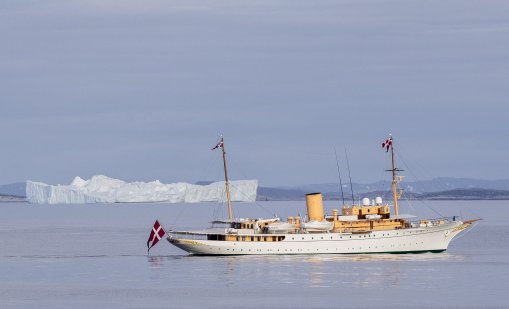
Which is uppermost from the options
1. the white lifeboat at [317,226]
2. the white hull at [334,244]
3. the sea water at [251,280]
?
the white lifeboat at [317,226]

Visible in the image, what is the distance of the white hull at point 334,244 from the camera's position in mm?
86438

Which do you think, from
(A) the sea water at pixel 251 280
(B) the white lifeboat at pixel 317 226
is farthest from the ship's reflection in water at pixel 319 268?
(B) the white lifeboat at pixel 317 226

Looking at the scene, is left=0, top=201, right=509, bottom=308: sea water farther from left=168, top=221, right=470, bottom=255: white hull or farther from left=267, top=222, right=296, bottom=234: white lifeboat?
left=267, top=222, right=296, bottom=234: white lifeboat

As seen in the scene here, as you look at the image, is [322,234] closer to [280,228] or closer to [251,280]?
[280,228]

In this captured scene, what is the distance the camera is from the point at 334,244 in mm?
86375

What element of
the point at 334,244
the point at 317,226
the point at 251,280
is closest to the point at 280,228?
the point at 317,226

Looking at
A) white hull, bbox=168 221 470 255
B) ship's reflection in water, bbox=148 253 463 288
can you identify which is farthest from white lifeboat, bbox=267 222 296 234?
ship's reflection in water, bbox=148 253 463 288

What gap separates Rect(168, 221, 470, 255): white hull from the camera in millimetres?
86438

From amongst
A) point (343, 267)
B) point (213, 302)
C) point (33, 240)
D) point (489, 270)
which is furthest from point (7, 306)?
point (33, 240)

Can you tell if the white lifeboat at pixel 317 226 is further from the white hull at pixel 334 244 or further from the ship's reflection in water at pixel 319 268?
the ship's reflection in water at pixel 319 268

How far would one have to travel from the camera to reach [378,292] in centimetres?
6269

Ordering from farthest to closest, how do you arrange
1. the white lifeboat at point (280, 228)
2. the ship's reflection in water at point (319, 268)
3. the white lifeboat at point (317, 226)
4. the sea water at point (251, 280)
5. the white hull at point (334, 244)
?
the white lifeboat at point (280, 228)
the white lifeboat at point (317, 226)
the white hull at point (334, 244)
the ship's reflection in water at point (319, 268)
the sea water at point (251, 280)

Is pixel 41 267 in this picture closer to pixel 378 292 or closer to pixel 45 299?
pixel 45 299

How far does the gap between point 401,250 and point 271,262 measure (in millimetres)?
12161
